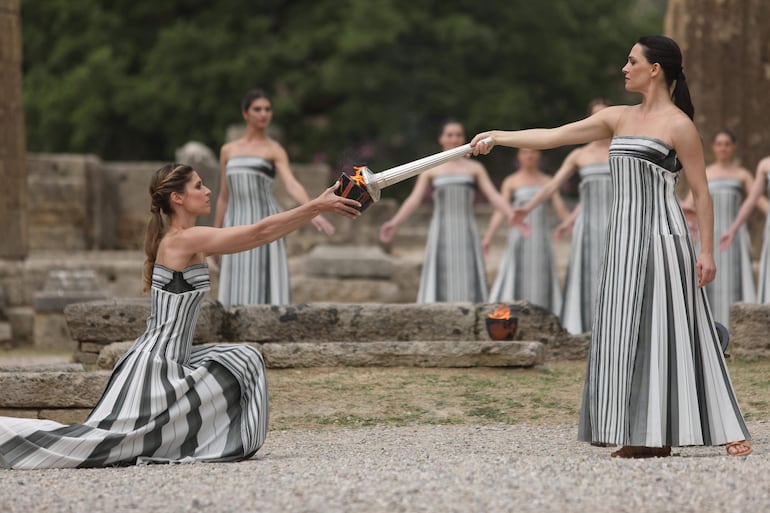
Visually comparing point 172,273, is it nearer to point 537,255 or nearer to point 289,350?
point 289,350

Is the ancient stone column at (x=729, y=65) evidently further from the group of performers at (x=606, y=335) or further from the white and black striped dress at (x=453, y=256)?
the group of performers at (x=606, y=335)

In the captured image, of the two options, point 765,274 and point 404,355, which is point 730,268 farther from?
point 404,355

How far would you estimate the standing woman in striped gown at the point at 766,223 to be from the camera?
11.5 metres

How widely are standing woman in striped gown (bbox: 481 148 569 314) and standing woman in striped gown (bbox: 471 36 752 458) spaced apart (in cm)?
615

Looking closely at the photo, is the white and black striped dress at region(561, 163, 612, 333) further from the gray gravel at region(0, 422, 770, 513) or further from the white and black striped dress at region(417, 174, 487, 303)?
the gray gravel at region(0, 422, 770, 513)

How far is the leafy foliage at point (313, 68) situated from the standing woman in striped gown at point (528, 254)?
44.5 feet

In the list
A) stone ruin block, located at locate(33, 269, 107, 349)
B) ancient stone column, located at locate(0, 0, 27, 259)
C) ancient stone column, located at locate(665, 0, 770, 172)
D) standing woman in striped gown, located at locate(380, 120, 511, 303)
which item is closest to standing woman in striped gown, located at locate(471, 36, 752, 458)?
standing woman in striped gown, located at locate(380, 120, 511, 303)

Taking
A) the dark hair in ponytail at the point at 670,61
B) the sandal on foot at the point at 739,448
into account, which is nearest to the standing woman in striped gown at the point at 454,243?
the dark hair in ponytail at the point at 670,61

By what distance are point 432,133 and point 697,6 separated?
624 inches

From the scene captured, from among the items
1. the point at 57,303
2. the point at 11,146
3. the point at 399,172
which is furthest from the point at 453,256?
the point at 399,172

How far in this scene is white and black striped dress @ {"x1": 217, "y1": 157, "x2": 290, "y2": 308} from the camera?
1044 centimetres

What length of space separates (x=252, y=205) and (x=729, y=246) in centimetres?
414

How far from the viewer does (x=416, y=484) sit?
211 inches

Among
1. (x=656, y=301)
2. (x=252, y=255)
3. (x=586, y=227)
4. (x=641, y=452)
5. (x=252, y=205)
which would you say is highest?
(x=252, y=205)
